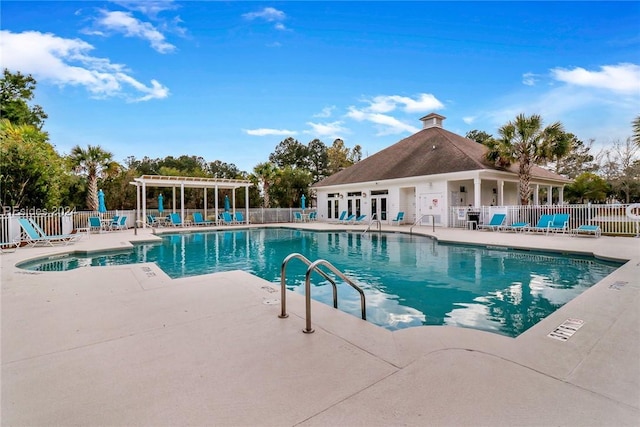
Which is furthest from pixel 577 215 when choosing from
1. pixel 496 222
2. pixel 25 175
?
pixel 25 175

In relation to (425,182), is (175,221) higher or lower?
lower

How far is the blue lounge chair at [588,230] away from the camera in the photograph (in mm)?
12242

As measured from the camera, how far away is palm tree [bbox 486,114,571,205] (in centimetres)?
1549

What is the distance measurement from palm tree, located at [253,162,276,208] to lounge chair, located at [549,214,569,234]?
786 inches

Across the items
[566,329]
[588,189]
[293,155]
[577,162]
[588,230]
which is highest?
[293,155]

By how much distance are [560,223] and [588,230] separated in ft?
3.35

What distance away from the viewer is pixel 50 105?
28672 mm

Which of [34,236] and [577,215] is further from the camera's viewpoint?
[577,215]

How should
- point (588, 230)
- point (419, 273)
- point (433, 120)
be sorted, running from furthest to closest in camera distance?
point (433, 120)
point (588, 230)
point (419, 273)

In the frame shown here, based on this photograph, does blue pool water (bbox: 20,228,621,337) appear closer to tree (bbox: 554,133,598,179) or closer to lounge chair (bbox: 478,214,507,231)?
lounge chair (bbox: 478,214,507,231)

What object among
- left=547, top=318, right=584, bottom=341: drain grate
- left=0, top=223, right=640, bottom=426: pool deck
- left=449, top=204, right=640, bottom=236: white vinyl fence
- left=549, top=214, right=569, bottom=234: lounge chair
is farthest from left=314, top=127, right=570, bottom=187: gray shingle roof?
left=0, top=223, right=640, bottom=426: pool deck

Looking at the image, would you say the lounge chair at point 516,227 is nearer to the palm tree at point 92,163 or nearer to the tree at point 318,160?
the palm tree at point 92,163

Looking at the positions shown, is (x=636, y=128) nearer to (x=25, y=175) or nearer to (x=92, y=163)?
(x=25, y=175)

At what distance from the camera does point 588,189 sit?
2894cm
